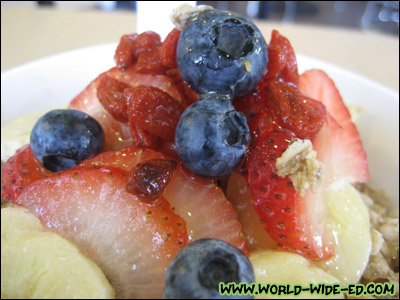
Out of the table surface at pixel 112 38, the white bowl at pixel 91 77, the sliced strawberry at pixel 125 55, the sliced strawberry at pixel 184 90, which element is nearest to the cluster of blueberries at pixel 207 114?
the sliced strawberry at pixel 184 90

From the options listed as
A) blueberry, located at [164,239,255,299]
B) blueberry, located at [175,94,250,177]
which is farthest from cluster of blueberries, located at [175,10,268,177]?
blueberry, located at [164,239,255,299]

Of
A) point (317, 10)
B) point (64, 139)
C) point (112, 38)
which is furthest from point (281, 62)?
point (317, 10)

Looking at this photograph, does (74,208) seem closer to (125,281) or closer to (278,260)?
(125,281)

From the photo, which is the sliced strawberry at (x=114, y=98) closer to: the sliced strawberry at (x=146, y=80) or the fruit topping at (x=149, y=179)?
the sliced strawberry at (x=146, y=80)

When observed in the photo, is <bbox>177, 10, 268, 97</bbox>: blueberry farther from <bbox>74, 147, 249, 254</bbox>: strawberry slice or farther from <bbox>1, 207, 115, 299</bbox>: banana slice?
<bbox>1, 207, 115, 299</bbox>: banana slice

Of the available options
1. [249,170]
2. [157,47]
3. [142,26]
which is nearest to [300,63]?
[142,26]
